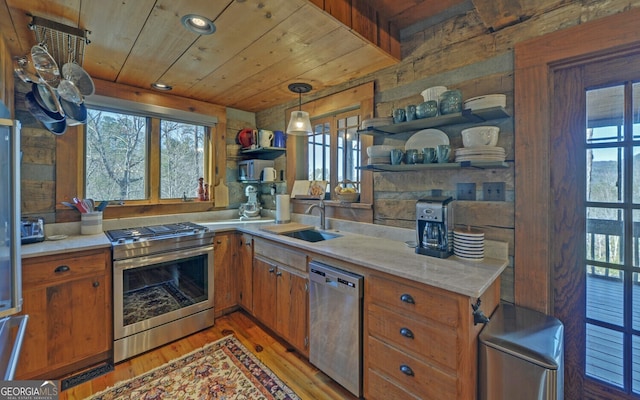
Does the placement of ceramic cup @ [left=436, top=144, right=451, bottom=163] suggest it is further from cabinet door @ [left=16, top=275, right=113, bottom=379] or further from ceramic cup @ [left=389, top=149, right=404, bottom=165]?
cabinet door @ [left=16, top=275, right=113, bottom=379]

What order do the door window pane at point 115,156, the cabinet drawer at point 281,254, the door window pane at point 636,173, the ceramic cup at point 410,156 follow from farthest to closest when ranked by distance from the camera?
the door window pane at point 115,156
the cabinet drawer at point 281,254
the ceramic cup at point 410,156
the door window pane at point 636,173

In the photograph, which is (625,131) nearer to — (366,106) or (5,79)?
(366,106)

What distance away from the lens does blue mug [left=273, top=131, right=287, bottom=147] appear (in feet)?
10.4

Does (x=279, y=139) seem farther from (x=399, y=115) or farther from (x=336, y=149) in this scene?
(x=399, y=115)

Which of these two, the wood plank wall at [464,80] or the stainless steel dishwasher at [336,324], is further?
the stainless steel dishwasher at [336,324]

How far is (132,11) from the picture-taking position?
1503mm

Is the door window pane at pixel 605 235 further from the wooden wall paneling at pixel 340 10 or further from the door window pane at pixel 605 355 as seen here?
the wooden wall paneling at pixel 340 10

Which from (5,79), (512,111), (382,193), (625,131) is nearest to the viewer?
(625,131)

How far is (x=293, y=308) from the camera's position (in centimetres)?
212

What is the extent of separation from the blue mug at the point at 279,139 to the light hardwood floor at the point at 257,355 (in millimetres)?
1924

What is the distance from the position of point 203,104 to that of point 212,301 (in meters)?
2.17

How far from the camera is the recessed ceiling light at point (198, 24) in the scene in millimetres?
1568

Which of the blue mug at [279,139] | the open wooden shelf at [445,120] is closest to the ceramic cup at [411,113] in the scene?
the open wooden shelf at [445,120]

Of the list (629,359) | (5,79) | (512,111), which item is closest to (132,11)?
(5,79)
